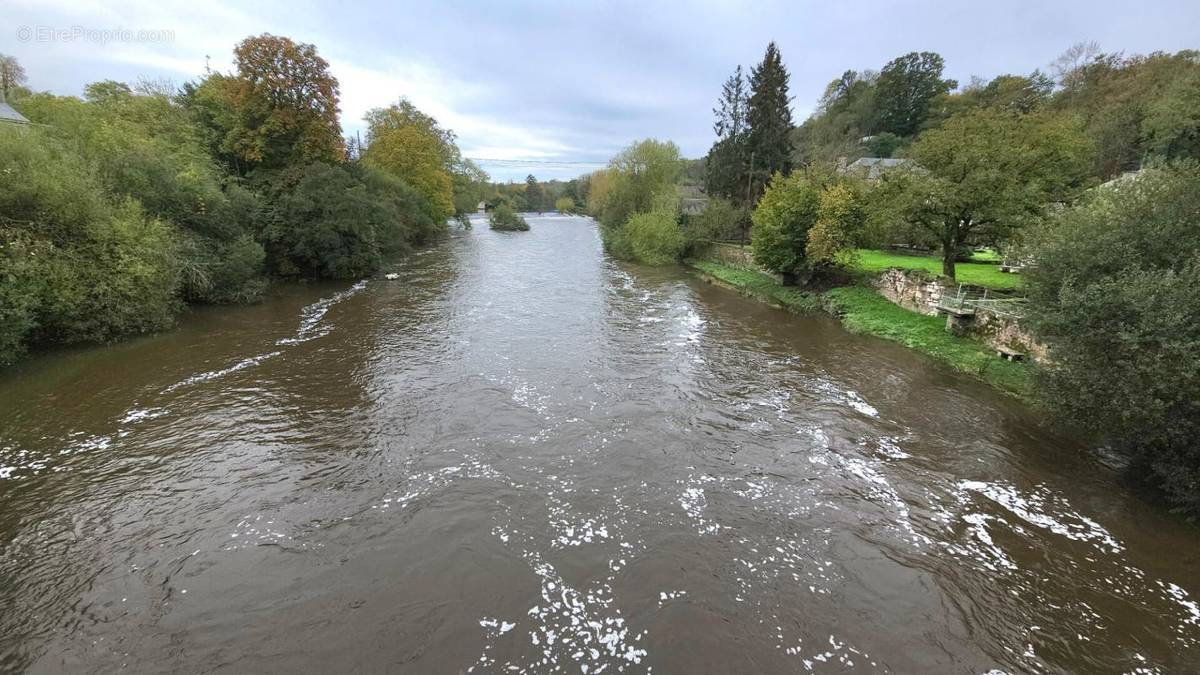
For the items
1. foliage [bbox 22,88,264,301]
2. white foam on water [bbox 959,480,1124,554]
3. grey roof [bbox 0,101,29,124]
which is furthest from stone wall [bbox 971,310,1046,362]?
grey roof [bbox 0,101,29,124]

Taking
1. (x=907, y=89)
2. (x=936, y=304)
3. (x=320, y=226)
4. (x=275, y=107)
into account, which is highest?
(x=907, y=89)

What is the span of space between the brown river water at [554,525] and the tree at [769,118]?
96.7 feet

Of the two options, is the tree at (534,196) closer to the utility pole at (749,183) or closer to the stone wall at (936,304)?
the utility pole at (749,183)

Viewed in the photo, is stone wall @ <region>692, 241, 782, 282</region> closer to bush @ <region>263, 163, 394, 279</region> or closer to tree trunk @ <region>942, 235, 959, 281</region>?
tree trunk @ <region>942, 235, 959, 281</region>

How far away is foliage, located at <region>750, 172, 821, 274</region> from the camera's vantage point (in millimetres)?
26938

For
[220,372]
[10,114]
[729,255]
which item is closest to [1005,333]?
[729,255]

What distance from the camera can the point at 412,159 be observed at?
48875mm

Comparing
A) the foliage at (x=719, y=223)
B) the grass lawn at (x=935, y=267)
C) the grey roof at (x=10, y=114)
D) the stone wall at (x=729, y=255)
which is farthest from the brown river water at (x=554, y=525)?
the foliage at (x=719, y=223)

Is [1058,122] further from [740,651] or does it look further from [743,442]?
[740,651]

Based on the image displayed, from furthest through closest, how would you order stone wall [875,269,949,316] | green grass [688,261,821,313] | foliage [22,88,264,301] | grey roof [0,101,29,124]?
grey roof [0,101,29,124] < green grass [688,261,821,313] < stone wall [875,269,949,316] < foliage [22,88,264,301]

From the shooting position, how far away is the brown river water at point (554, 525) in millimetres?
6715

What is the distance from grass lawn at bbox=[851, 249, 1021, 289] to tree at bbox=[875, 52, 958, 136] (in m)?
64.3

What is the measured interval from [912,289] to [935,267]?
7859 millimetres

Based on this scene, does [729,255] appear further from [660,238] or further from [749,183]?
[749,183]
